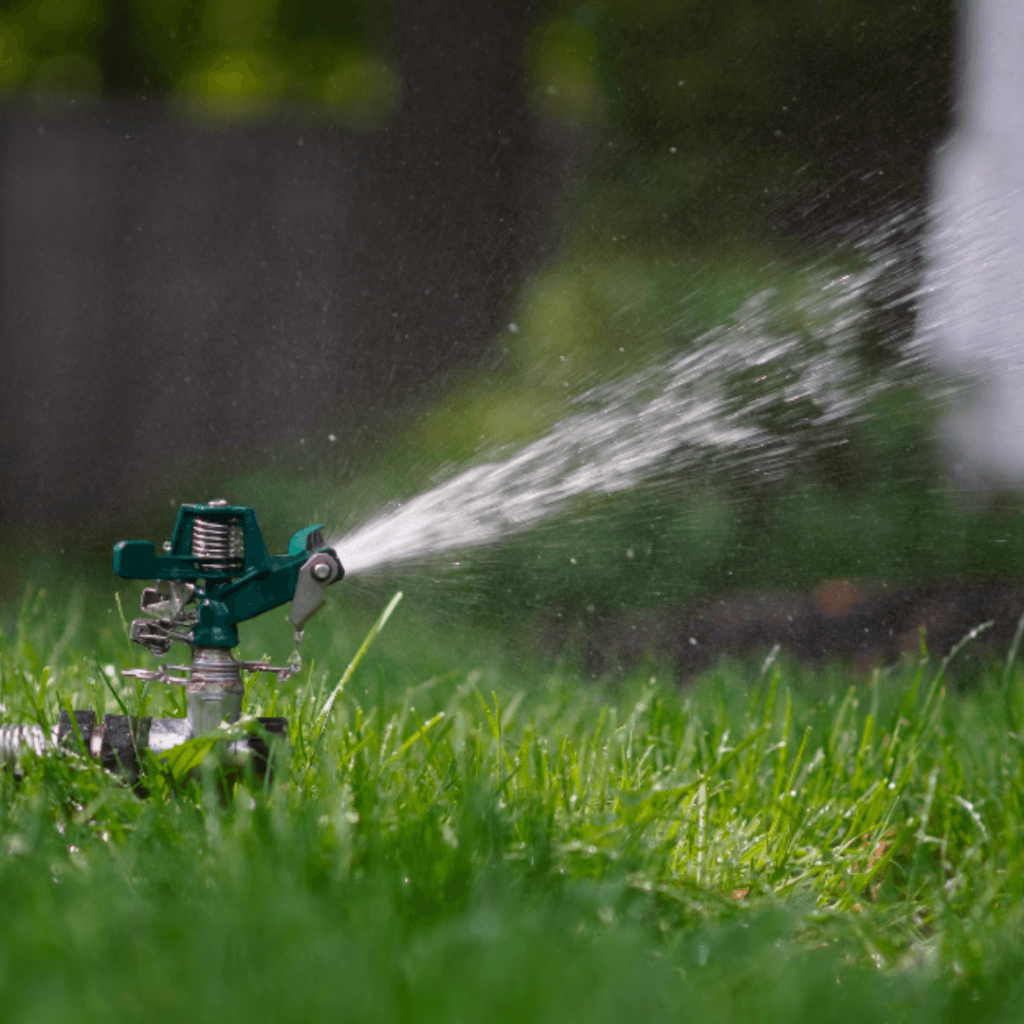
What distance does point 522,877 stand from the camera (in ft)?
4.59

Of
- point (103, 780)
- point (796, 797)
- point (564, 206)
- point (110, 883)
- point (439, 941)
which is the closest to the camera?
point (439, 941)

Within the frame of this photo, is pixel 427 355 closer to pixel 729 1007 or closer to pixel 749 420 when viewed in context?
pixel 749 420

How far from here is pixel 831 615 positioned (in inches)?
130

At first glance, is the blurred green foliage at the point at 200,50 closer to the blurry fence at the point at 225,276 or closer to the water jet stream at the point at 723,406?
the blurry fence at the point at 225,276

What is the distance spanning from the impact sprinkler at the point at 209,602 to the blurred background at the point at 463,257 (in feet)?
4.74

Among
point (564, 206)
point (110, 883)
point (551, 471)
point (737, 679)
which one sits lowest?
point (737, 679)

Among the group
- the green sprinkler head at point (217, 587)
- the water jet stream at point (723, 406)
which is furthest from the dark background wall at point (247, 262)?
the green sprinkler head at point (217, 587)

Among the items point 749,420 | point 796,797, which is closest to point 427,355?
point 749,420

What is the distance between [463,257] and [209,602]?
2.03 metres

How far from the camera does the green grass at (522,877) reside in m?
1.07

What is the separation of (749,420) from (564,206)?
0.80m

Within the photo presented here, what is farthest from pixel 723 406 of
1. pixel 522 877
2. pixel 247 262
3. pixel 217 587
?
pixel 522 877

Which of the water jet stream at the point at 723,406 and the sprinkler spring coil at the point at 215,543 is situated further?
the water jet stream at the point at 723,406

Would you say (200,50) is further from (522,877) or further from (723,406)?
(522,877)
